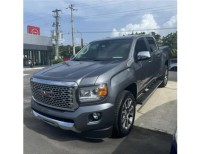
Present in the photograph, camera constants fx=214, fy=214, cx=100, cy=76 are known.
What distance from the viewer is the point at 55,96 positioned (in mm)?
3514

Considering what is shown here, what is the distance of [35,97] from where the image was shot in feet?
13.4

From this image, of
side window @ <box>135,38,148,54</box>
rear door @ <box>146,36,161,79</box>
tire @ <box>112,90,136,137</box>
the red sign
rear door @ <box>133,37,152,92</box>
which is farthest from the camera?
the red sign

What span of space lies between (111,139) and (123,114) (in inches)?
19.0

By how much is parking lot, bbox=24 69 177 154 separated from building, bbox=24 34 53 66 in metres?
30.8

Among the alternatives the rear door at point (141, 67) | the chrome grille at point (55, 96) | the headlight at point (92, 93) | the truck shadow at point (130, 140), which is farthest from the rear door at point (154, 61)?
the chrome grille at point (55, 96)

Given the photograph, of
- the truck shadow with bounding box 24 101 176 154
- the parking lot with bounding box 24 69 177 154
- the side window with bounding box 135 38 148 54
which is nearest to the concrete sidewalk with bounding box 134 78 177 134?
the parking lot with bounding box 24 69 177 154

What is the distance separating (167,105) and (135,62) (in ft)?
5.92

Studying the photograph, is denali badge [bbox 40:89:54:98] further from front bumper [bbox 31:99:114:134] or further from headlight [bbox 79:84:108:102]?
headlight [bbox 79:84:108:102]

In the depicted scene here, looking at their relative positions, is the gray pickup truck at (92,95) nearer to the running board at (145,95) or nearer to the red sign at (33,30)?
the running board at (145,95)

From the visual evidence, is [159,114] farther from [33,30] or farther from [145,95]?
[33,30]

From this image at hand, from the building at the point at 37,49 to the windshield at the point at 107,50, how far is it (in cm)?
3002

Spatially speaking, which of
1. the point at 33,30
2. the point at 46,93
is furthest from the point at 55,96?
the point at 33,30

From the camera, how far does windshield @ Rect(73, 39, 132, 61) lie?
4492 millimetres
